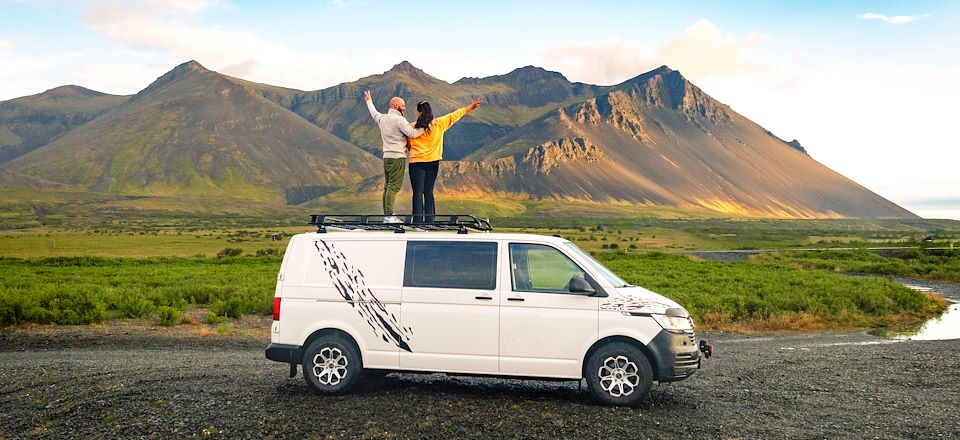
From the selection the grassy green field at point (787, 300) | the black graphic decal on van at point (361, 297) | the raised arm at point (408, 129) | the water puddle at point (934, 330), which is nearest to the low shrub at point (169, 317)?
the raised arm at point (408, 129)

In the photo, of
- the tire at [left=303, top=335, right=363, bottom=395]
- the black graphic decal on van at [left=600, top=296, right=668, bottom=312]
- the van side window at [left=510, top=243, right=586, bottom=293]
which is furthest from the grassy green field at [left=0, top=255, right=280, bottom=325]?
the black graphic decal on van at [left=600, top=296, right=668, bottom=312]

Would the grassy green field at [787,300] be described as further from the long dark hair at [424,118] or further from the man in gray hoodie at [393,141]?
the long dark hair at [424,118]

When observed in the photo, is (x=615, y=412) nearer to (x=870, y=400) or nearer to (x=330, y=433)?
(x=330, y=433)

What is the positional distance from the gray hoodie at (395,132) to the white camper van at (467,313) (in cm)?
201

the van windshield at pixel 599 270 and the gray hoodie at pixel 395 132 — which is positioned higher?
the gray hoodie at pixel 395 132

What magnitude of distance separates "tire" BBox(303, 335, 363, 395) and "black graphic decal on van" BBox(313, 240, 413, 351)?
52 centimetres

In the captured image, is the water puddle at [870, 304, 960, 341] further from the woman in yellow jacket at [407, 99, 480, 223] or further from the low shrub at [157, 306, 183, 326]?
the low shrub at [157, 306, 183, 326]

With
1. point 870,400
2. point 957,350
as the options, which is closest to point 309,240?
point 870,400

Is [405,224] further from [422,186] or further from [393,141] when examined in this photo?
[393,141]

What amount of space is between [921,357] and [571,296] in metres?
10.8

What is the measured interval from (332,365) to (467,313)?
84.6 inches

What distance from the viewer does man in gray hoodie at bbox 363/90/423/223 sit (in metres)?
12.8

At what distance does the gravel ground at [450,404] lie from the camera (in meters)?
9.33

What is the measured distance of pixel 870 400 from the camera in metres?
11.6
